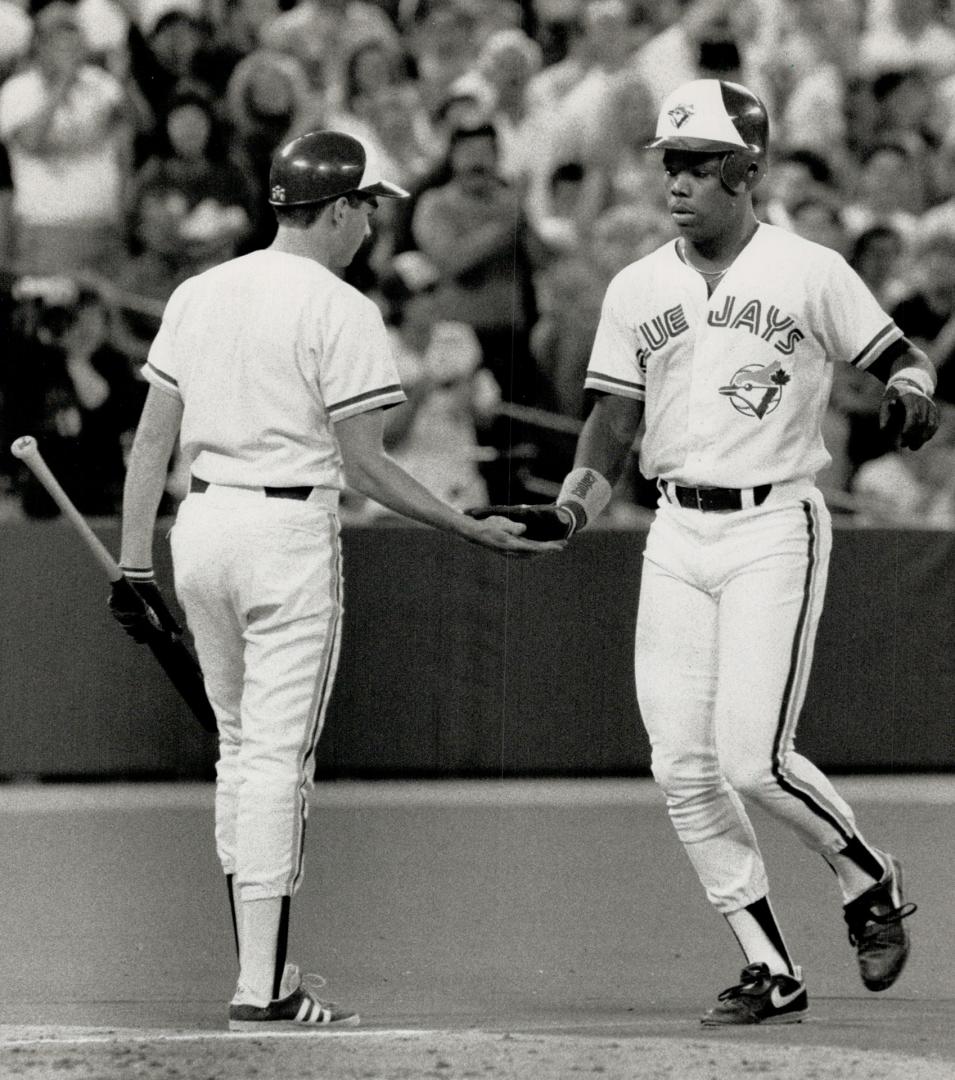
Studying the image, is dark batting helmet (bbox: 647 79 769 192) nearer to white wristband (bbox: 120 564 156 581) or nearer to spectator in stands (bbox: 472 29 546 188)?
white wristband (bbox: 120 564 156 581)

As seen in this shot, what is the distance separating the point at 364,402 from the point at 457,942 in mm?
1796

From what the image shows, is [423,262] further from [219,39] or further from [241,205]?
[219,39]

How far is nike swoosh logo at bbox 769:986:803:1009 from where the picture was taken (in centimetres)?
437

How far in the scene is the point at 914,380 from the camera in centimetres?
437

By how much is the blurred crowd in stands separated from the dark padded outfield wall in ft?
1.44

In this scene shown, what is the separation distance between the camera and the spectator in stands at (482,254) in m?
9.11

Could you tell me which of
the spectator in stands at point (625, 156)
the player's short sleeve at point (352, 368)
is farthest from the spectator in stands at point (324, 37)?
the player's short sleeve at point (352, 368)

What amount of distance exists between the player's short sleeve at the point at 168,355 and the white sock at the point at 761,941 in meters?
1.76

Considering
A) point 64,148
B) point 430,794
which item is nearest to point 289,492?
point 430,794

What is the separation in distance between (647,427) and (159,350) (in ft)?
3.82

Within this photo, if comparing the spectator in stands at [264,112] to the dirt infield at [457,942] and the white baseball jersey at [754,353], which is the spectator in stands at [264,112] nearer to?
the dirt infield at [457,942]

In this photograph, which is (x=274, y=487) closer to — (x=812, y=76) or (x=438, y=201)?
(x=438, y=201)

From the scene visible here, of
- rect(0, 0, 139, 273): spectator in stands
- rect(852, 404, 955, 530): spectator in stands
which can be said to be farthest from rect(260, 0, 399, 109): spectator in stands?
rect(852, 404, 955, 530): spectator in stands

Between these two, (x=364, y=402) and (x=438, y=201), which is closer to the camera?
(x=364, y=402)
